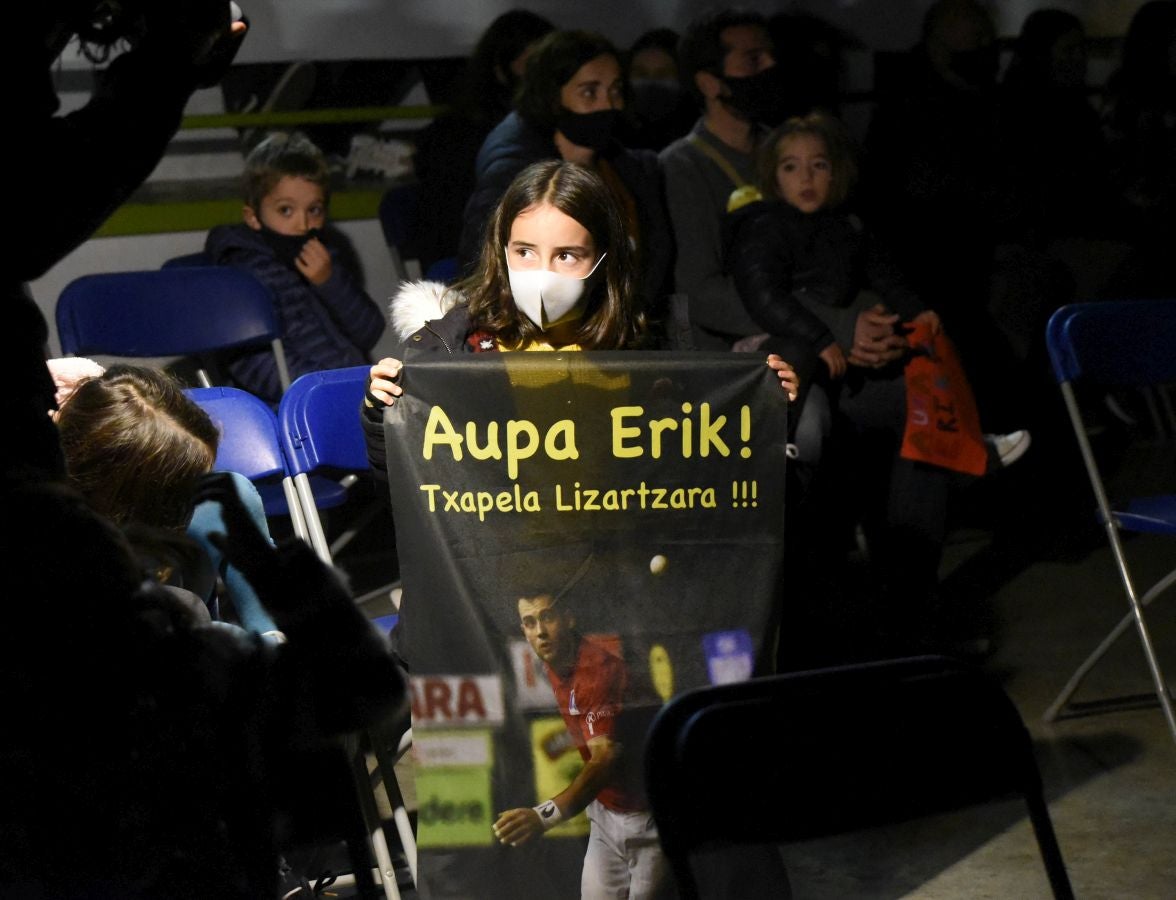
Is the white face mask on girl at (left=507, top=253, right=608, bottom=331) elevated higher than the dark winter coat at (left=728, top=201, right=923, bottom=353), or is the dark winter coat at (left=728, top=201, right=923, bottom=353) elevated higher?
the white face mask on girl at (left=507, top=253, right=608, bottom=331)

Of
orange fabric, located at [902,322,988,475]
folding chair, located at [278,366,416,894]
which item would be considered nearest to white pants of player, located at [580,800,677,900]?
folding chair, located at [278,366,416,894]

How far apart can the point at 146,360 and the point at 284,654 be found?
364 centimetres

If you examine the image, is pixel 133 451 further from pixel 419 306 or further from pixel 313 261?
pixel 313 261

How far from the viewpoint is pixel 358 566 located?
4957 millimetres

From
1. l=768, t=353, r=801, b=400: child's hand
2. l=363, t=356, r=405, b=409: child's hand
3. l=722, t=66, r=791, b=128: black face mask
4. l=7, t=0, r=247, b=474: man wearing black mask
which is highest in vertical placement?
l=7, t=0, r=247, b=474: man wearing black mask

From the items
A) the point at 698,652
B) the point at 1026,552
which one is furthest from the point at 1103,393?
the point at 698,652

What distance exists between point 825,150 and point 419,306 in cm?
193

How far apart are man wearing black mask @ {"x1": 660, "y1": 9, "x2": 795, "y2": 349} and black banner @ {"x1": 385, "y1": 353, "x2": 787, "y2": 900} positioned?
1.89m

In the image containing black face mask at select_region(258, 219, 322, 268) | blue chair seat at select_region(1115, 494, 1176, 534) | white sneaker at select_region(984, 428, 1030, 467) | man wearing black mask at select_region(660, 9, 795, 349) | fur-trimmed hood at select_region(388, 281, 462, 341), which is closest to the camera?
fur-trimmed hood at select_region(388, 281, 462, 341)

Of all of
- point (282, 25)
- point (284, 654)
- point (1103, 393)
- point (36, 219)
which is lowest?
point (1103, 393)

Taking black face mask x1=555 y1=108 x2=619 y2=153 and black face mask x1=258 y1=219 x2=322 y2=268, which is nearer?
black face mask x1=555 y1=108 x2=619 y2=153

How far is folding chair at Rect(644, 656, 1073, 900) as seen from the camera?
4.65ft

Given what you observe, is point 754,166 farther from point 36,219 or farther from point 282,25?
point 36,219

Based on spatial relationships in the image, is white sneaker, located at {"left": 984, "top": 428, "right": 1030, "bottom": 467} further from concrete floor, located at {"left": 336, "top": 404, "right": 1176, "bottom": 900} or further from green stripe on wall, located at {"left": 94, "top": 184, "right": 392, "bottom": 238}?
green stripe on wall, located at {"left": 94, "top": 184, "right": 392, "bottom": 238}
